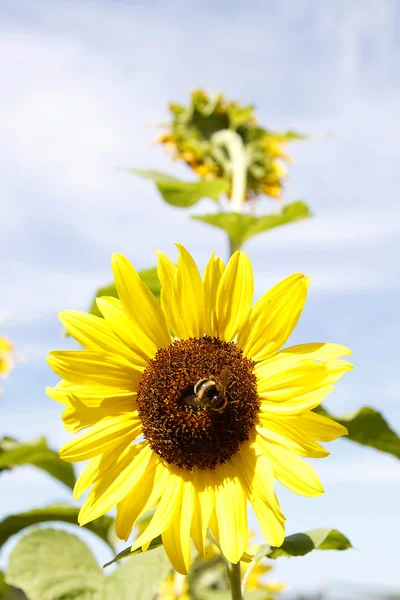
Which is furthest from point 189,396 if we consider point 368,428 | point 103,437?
point 368,428

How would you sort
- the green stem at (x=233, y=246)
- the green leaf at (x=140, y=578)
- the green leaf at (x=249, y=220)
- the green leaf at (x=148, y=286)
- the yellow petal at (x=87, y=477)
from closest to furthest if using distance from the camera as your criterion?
1. the yellow petal at (x=87, y=477)
2. the green leaf at (x=140, y=578)
3. the green leaf at (x=148, y=286)
4. the green leaf at (x=249, y=220)
5. the green stem at (x=233, y=246)

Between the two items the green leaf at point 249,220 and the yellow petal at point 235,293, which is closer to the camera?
the yellow petal at point 235,293

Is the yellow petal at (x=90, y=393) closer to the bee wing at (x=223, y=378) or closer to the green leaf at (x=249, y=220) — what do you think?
the bee wing at (x=223, y=378)

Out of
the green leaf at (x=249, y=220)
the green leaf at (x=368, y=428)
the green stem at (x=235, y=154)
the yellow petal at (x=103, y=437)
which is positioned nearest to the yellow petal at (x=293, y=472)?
the yellow petal at (x=103, y=437)

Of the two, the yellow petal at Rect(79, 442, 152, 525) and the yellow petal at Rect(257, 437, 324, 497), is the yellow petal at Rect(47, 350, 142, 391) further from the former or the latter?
A: the yellow petal at Rect(257, 437, 324, 497)

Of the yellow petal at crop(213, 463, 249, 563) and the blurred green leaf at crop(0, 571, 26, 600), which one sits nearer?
the yellow petal at crop(213, 463, 249, 563)

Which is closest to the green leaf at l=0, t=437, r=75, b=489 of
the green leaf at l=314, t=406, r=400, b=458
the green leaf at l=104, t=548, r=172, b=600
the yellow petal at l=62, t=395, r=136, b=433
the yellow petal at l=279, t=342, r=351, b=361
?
the green leaf at l=104, t=548, r=172, b=600
